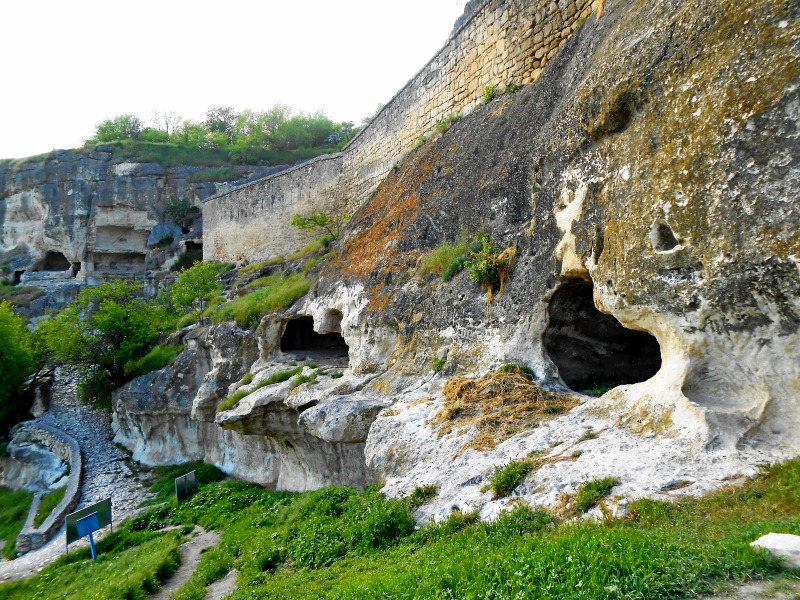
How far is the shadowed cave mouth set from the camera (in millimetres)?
13039

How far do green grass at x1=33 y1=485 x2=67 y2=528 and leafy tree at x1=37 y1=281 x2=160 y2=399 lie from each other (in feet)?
Answer: 18.0

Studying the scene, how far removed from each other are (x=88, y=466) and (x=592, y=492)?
57.3 ft

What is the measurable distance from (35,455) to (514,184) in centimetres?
1872

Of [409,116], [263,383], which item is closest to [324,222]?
[409,116]

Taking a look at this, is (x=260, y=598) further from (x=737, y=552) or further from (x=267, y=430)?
(x=267, y=430)

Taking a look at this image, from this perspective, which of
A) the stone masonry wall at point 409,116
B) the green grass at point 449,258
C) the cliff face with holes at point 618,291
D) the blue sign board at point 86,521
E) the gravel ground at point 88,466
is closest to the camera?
the cliff face with holes at point 618,291

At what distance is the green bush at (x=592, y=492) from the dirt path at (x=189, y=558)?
6618 mm

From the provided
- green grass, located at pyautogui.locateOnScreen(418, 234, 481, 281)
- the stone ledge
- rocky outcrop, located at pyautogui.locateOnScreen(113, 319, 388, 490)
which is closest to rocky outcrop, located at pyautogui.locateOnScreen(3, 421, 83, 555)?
the stone ledge

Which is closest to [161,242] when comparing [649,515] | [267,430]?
[267,430]

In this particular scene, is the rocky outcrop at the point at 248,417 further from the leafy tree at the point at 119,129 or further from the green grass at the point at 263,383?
the leafy tree at the point at 119,129

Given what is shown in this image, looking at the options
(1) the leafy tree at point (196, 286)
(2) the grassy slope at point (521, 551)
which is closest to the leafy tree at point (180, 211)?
(1) the leafy tree at point (196, 286)

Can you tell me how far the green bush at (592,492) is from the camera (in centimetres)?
374

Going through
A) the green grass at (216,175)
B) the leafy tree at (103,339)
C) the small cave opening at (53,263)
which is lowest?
the leafy tree at (103,339)

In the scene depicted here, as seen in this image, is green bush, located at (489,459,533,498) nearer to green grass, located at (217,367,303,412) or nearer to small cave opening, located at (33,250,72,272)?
green grass, located at (217,367,303,412)
